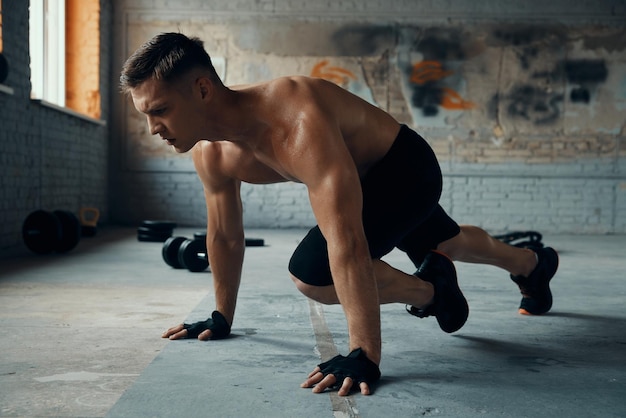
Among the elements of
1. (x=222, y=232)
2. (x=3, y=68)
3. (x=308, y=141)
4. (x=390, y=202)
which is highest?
(x=3, y=68)

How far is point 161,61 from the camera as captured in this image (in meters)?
1.72

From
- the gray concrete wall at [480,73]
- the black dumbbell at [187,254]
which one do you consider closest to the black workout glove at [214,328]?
the black dumbbell at [187,254]

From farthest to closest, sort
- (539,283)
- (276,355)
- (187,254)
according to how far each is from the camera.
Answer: (187,254)
(539,283)
(276,355)

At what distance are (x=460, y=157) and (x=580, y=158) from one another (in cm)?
162

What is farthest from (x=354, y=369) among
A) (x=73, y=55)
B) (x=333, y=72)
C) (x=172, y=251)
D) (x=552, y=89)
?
(x=552, y=89)

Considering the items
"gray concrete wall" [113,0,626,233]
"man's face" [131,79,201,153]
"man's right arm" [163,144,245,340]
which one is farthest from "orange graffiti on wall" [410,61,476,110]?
"man's face" [131,79,201,153]

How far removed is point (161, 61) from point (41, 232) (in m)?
3.83

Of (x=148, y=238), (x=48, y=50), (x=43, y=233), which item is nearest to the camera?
(x=43, y=233)

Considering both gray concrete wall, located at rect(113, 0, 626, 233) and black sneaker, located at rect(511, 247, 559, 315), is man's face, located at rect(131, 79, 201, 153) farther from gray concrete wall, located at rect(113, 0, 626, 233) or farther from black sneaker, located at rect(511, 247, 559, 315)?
gray concrete wall, located at rect(113, 0, 626, 233)

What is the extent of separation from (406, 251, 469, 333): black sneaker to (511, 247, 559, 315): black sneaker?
62 cm

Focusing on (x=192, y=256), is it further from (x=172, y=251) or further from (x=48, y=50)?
(x=48, y=50)

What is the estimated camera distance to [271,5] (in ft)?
27.7

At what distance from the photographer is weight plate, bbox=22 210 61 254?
16.5 feet

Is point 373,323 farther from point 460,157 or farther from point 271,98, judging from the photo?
point 460,157
